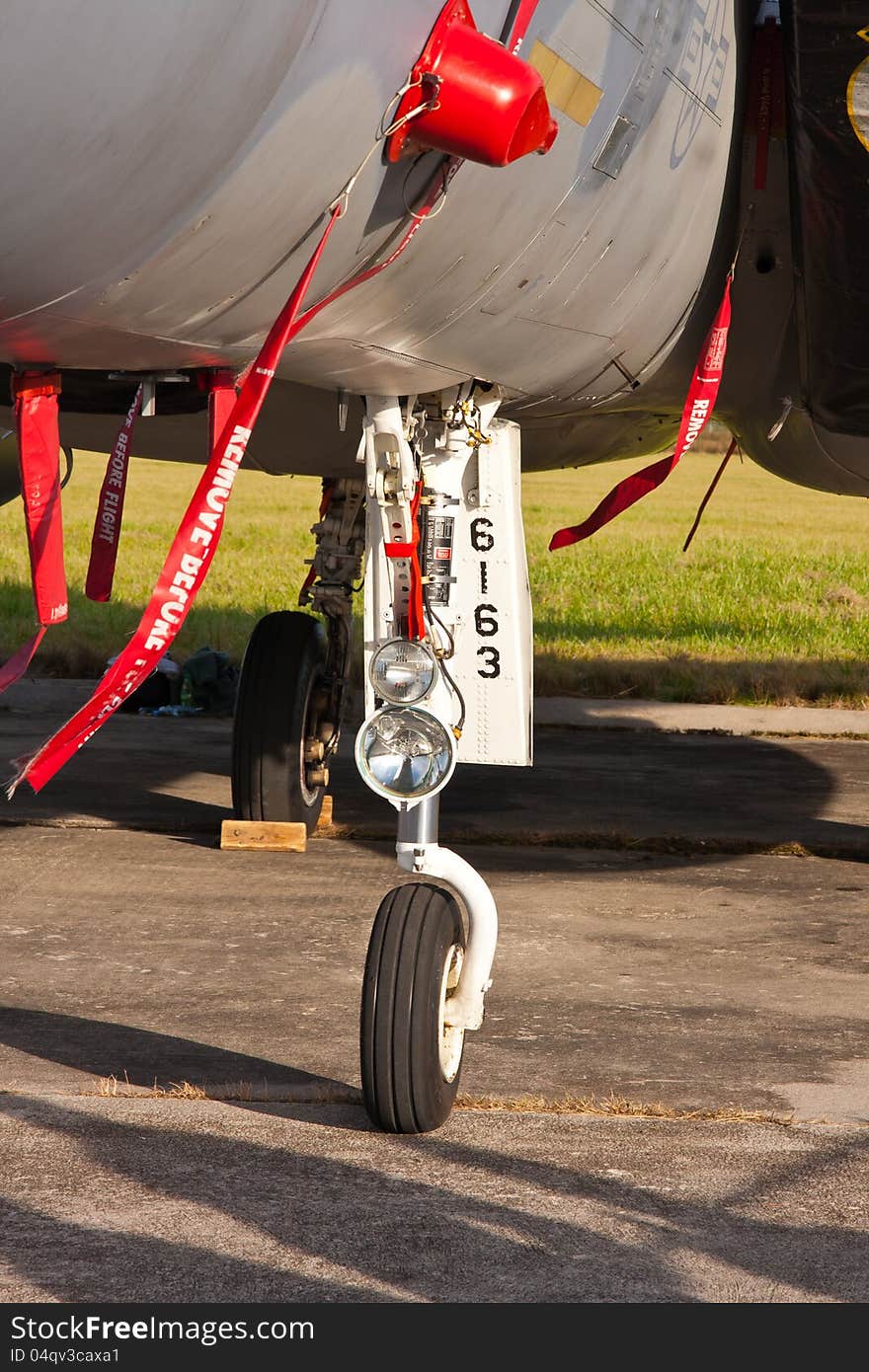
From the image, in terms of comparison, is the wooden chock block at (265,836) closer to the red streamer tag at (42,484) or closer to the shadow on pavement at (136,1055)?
the shadow on pavement at (136,1055)

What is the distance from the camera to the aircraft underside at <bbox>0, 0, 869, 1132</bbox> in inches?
107

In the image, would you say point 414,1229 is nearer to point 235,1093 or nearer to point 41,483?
point 235,1093

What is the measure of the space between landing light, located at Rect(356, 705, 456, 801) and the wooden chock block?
374 cm

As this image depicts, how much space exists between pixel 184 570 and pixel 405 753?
4.56 ft

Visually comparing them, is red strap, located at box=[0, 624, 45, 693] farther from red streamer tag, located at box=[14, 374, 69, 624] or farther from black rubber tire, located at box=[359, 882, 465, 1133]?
black rubber tire, located at box=[359, 882, 465, 1133]

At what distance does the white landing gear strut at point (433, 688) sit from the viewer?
4672 mm

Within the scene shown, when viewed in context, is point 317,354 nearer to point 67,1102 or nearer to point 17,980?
point 67,1102

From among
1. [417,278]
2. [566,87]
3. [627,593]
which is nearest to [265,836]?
[417,278]

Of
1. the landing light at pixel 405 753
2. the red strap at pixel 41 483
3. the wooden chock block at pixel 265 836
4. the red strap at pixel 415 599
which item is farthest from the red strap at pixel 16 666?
the wooden chock block at pixel 265 836

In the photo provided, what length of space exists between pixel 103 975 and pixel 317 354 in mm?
3104

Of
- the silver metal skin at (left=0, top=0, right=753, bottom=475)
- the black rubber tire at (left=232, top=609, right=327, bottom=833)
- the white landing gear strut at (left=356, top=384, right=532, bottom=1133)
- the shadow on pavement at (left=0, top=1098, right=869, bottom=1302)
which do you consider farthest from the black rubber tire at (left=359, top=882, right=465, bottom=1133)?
the black rubber tire at (left=232, top=609, right=327, bottom=833)

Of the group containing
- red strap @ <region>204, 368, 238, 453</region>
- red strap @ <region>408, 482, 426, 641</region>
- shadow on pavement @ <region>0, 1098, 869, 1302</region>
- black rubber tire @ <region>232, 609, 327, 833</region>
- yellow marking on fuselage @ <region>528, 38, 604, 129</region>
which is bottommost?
shadow on pavement @ <region>0, 1098, 869, 1302</region>

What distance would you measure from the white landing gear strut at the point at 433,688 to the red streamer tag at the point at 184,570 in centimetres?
128

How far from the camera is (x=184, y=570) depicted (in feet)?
11.7
